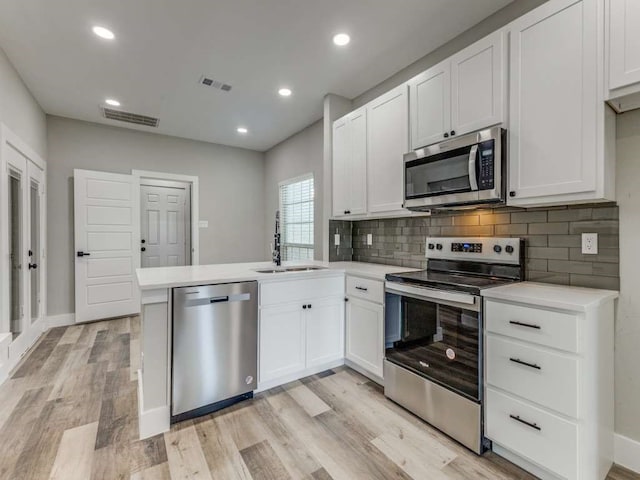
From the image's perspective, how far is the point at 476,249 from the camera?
2.34 meters

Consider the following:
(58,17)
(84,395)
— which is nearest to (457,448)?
(84,395)

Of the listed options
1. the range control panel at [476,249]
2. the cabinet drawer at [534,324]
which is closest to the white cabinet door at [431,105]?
the range control panel at [476,249]

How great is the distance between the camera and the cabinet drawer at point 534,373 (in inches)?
56.9

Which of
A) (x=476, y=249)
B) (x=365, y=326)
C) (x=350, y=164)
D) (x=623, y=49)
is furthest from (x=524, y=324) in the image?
(x=350, y=164)

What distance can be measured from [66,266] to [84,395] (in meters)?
2.68

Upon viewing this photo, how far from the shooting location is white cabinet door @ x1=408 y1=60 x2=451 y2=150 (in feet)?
7.46

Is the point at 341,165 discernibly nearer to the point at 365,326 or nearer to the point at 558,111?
the point at 365,326

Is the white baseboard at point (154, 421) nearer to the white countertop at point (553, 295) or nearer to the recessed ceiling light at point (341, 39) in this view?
the white countertop at point (553, 295)

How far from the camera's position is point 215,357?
2160 mm

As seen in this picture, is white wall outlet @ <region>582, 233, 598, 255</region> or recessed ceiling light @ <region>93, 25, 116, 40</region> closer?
white wall outlet @ <region>582, 233, 598, 255</region>

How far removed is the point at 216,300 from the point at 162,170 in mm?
3700

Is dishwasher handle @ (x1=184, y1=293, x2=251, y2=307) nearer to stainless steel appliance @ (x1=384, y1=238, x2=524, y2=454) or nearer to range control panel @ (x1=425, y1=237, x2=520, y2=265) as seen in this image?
stainless steel appliance @ (x1=384, y1=238, x2=524, y2=454)

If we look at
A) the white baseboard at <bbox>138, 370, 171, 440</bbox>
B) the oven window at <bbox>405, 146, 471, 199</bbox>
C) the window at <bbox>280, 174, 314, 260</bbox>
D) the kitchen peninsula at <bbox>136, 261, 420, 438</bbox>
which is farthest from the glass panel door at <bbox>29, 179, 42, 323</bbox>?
the oven window at <bbox>405, 146, 471, 199</bbox>

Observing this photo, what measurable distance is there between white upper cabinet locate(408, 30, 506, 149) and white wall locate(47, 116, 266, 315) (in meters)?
3.91
